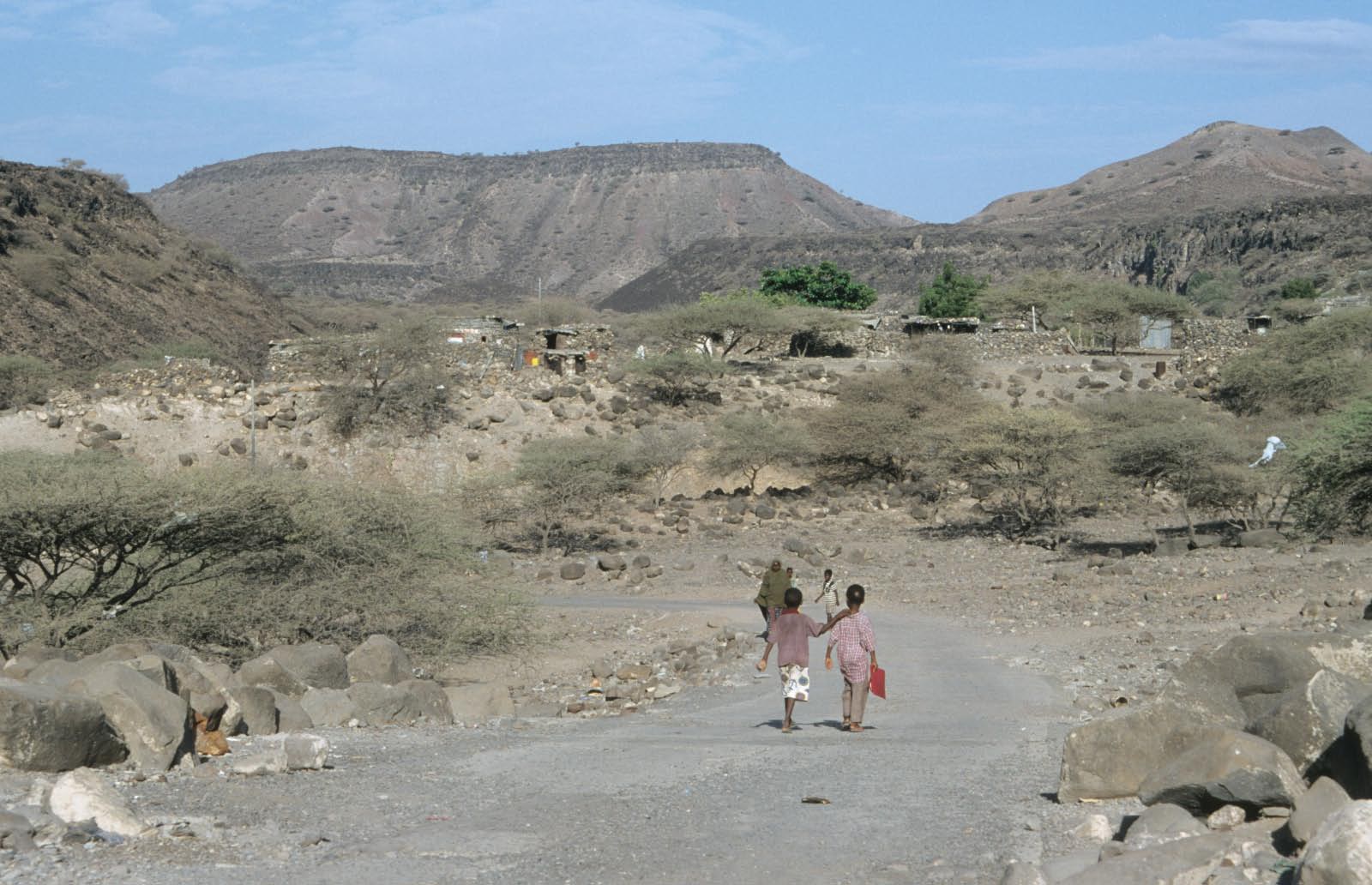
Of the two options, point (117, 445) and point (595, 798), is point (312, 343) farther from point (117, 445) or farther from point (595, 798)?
point (595, 798)

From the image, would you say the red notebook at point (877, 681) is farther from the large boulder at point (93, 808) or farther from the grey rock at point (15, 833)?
the grey rock at point (15, 833)

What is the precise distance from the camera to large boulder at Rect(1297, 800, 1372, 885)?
17.9 feet

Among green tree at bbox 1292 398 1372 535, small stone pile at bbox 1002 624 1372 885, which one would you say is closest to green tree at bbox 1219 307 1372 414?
green tree at bbox 1292 398 1372 535

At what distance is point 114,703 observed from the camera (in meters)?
9.39

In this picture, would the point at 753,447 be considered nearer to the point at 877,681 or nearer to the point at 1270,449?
the point at 1270,449

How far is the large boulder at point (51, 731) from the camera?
28.4 ft

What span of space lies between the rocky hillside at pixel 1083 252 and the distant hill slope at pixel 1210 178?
10.9 m

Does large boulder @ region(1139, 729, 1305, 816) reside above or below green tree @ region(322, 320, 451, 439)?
below

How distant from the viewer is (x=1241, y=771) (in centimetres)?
736

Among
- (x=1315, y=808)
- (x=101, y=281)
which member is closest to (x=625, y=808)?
(x=1315, y=808)

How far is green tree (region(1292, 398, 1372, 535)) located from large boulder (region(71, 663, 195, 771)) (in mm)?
13268

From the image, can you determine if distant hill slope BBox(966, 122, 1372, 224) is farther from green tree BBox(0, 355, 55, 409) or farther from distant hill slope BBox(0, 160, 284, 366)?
green tree BBox(0, 355, 55, 409)

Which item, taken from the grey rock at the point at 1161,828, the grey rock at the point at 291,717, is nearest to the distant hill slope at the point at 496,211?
the grey rock at the point at 291,717

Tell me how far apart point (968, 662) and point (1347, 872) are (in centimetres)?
1194
